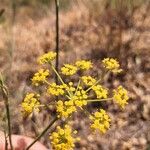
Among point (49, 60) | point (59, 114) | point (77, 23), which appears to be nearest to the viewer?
point (59, 114)

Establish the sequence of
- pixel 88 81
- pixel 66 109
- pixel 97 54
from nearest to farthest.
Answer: pixel 66 109
pixel 88 81
pixel 97 54

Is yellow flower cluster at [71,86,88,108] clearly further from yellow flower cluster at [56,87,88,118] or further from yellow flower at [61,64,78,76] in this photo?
yellow flower at [61,64,78,76]

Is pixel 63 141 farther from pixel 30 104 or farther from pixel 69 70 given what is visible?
pixel 69 70

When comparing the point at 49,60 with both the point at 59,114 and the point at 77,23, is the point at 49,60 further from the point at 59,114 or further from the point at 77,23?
the point at 77,23

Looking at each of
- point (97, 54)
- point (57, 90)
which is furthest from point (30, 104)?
point (97, 54)

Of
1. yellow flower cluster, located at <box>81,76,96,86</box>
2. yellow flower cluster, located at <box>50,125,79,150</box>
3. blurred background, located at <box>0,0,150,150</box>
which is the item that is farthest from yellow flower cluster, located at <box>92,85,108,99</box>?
blurred background, located at <box>0,0,150,150</box>

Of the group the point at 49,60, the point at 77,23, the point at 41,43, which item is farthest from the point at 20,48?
the point at 49,60

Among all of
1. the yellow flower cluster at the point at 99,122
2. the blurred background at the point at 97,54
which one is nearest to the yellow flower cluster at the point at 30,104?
the yellow flower cluster at the point at 99,122

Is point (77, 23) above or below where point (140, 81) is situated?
above
